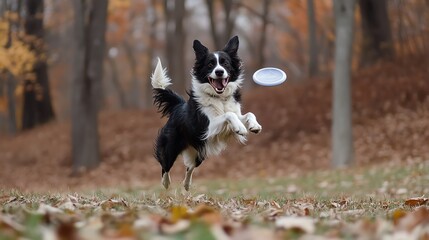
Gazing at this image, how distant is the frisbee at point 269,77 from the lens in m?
9.32

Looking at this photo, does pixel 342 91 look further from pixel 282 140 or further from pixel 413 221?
pixel 413 221

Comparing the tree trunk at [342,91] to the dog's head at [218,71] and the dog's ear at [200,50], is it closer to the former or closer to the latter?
the dog's head at [218,71]

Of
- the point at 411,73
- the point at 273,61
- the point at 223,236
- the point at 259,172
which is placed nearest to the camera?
the point at 223,236

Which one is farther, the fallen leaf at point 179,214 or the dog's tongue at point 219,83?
the dog's tongue at point 219,83

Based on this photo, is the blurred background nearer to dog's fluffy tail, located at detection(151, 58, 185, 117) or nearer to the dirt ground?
the dirt ground

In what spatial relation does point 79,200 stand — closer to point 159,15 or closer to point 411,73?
point 411,73

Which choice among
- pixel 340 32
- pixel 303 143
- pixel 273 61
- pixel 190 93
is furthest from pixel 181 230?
pixel 273 61

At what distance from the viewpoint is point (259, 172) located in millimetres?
19531

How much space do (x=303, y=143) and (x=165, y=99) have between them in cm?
1263

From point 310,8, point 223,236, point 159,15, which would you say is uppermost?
point 159,15

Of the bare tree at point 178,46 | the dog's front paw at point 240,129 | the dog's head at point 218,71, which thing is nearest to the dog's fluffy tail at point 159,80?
the dog's head at point 218,71

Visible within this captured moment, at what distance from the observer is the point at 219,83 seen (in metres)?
8.30

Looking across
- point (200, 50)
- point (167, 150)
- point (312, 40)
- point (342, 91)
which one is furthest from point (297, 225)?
point (312, 40)

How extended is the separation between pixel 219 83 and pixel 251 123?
62 centimetres
